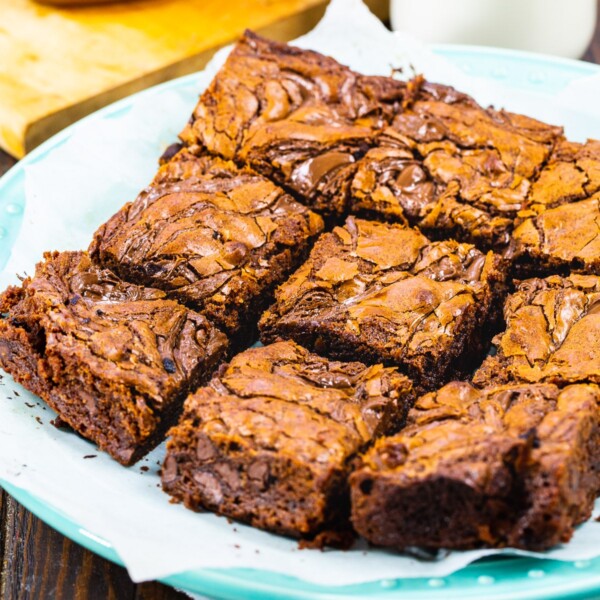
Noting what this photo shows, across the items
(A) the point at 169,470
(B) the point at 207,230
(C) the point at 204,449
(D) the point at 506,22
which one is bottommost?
(A) the point at 169,470

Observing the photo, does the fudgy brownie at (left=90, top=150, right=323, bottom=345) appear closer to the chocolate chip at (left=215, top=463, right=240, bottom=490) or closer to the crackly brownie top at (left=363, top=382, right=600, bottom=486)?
the chocolate chip at (left=215, top=463, right=240, bottom=490)

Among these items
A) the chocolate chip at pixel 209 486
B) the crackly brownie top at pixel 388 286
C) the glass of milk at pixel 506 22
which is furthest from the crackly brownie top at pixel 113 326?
the glass of milk at pixel 506 22

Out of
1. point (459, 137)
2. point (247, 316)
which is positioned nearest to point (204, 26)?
point (459, 137)

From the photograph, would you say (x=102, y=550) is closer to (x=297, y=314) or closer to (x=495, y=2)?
(x=297, y=314)

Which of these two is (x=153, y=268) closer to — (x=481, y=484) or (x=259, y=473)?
(x=259, y=473)

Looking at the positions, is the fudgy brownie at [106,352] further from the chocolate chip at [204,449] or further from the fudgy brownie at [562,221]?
the fudgy brownie at [562,221]

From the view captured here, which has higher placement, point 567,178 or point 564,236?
point 567,178

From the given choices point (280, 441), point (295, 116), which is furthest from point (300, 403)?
point (295, 116)
